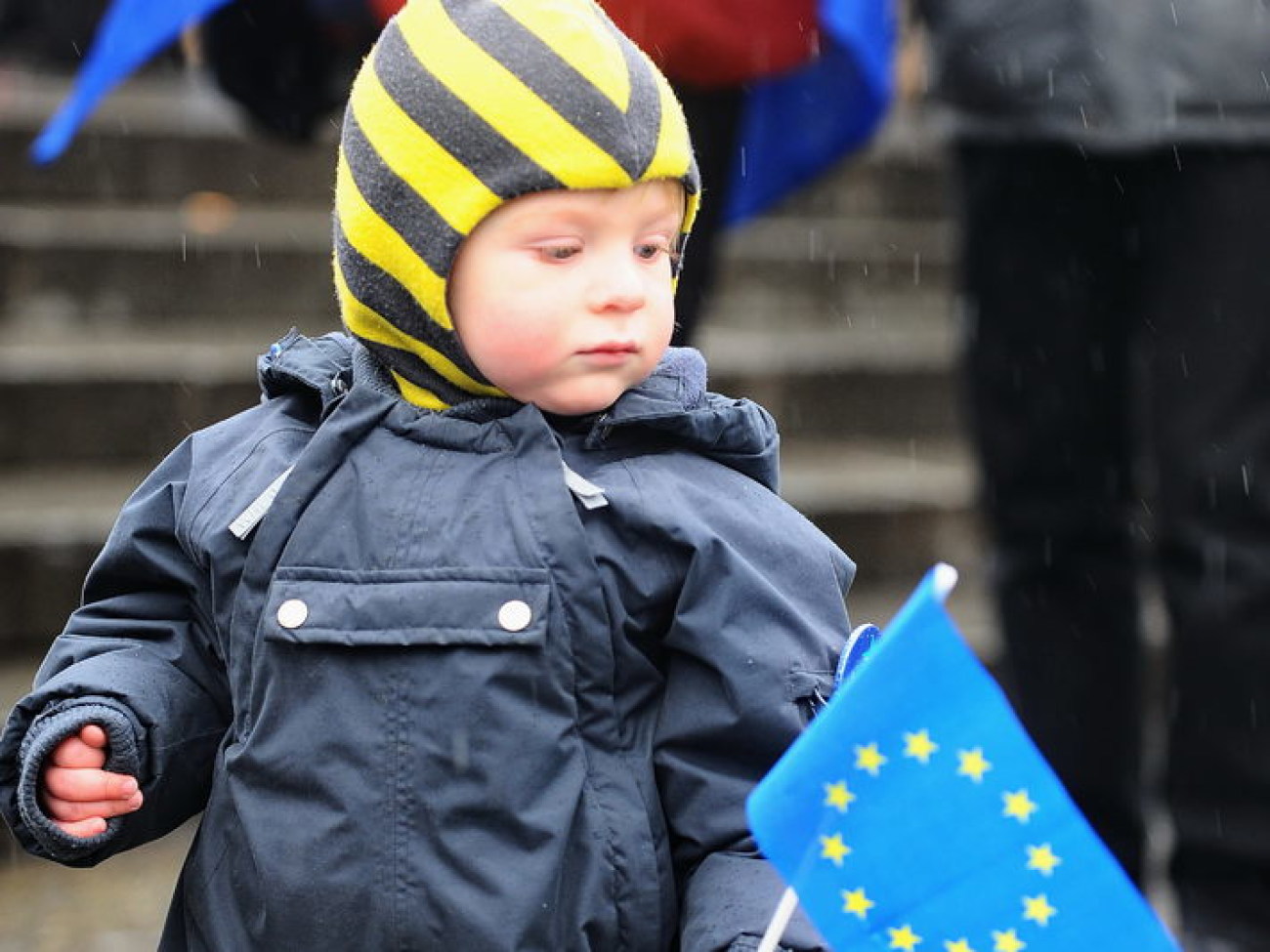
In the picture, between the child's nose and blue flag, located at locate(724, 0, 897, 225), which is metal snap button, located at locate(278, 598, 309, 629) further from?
blue flag, located at locate(724, 0, 897, 225)

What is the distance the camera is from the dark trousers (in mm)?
3012

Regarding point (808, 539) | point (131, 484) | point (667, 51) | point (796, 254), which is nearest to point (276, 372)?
point (808, 539)

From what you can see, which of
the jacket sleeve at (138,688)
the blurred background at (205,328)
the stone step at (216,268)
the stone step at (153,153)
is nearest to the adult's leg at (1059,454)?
the blurred background at (205,328)

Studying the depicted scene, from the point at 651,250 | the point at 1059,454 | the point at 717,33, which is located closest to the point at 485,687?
the point at 651,250

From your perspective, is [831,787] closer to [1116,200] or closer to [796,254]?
[1116,200]

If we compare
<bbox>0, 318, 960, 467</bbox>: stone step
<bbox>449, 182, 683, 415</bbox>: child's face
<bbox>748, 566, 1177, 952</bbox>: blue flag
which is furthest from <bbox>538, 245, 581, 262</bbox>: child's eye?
<bbox>0, 318, 960, 467</bbox>: stone step

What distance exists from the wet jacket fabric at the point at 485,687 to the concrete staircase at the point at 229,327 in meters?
2.63

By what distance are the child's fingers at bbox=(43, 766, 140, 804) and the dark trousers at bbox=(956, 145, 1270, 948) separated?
180cm

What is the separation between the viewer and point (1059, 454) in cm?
345

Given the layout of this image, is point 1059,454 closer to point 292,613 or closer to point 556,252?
point 556,252

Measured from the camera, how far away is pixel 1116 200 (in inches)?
129

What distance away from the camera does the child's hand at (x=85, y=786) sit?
1.85 metres

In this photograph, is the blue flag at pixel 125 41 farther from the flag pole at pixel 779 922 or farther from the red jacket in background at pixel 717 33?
the flag pole at pixel 779 922

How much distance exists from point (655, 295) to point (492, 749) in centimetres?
44
